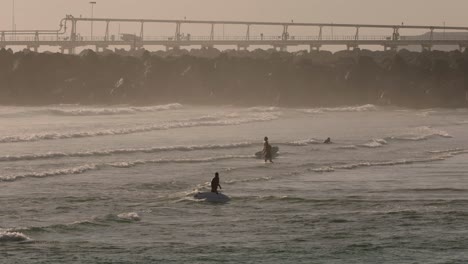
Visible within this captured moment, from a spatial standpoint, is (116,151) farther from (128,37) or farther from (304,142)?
(128,37)

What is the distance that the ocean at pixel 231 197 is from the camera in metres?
28.2

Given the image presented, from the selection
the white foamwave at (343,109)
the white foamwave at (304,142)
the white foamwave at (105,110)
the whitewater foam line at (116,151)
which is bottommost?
the white foamwave at (105,110)

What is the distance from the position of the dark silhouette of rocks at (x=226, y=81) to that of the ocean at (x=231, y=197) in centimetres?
4456

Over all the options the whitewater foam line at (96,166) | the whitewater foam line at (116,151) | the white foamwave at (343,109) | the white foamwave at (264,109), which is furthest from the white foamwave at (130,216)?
the white foamwave at (264,109)

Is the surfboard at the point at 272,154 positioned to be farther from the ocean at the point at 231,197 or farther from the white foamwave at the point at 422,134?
the white foamwave at the point at 422,134

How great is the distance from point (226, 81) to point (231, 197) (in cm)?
8513

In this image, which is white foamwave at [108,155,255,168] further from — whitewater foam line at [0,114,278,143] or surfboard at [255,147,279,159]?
whitewater foam line at [0,114,278,143]

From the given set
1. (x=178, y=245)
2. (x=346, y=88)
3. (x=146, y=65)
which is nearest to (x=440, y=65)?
(x=346, y=88)

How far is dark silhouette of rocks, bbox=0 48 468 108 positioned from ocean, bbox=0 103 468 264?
44557 millimetres

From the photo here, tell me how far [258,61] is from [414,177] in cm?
8487

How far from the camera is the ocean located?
1111 inches

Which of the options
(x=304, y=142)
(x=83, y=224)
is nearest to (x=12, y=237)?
(x=83, y=224)

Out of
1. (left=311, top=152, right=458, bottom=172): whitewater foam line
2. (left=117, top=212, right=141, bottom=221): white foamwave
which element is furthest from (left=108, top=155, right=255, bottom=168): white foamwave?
(left=117, top=212, right=141, bottom=221): white foamwave

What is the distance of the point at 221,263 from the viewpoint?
26.8 metres
